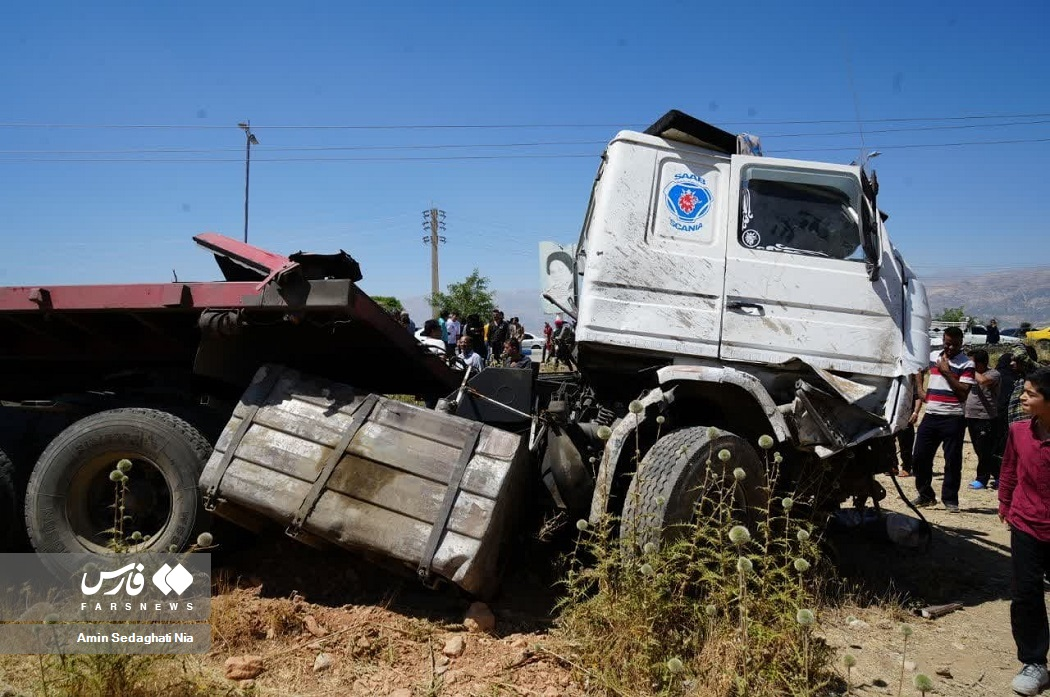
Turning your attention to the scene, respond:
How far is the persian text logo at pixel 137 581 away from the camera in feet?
11.9

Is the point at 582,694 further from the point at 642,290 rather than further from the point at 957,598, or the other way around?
the point at 957,598

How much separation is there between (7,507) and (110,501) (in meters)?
0.60

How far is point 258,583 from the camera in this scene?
4.15m

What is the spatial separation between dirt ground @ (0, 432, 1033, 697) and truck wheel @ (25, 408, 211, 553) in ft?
1.59

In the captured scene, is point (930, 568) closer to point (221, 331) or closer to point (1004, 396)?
point (1004, 396)

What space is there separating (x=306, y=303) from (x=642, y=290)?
1.87 m

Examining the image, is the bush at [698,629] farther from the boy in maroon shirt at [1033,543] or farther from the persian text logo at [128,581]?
the persian text logo at [128,581]

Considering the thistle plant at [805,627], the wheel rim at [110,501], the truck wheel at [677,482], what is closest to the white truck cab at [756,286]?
the truck wheel at [677,482]

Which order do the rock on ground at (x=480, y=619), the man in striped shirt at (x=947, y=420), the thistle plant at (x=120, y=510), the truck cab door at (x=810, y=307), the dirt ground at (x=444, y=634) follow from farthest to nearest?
the man in striped shirt at (x=947, y=420)
the truck cab door at (x=810, y=307)
the rock on ground at (x=480, y=619)
the dirt ground at (x=444, y=634)
the thistle plant at (x=120, y=510)

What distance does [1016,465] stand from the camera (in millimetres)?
3557

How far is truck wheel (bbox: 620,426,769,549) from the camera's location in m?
3.50

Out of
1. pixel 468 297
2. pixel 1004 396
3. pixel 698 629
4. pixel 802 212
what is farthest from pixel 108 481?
pixel 468 297

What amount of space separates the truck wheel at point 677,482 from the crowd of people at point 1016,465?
1188mm

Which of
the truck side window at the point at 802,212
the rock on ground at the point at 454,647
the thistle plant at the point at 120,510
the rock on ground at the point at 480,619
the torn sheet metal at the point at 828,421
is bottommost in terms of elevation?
the rock on ground at the point at 454,647
